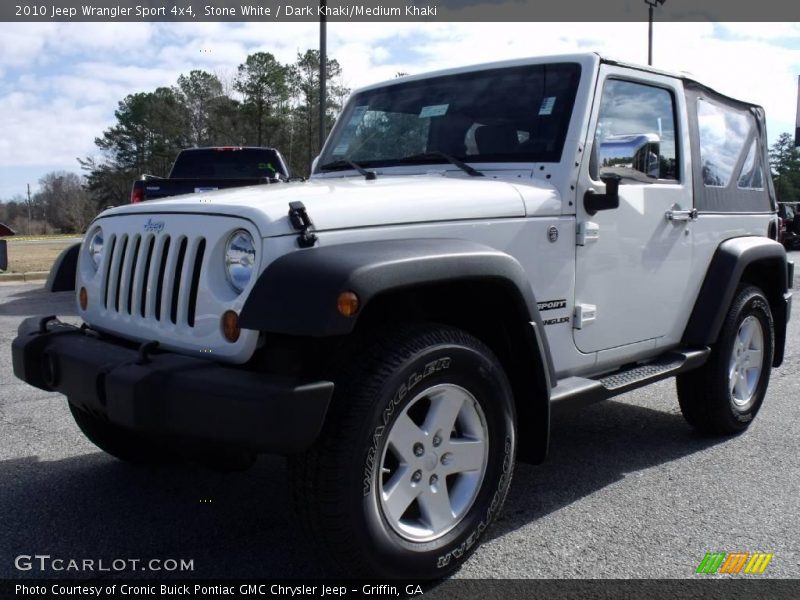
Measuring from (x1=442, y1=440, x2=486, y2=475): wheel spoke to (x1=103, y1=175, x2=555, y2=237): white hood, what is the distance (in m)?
0.84

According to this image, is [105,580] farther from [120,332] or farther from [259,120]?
[259,120]

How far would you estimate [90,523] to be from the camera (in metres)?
3.43

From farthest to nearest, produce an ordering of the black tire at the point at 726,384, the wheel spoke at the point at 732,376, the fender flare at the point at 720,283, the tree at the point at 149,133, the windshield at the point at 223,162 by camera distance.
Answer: the tree at the point at 149,133 < the windshield at the point at 223,162 < the wheel spoke at the point at 732,376 < the black tire at the point at 726,384 < the fender flare at the point at 720,283

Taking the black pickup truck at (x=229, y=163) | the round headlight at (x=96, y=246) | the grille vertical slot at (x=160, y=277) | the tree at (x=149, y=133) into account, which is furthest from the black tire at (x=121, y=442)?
the tree at (x=149, y=133)

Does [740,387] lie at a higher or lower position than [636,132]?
lower

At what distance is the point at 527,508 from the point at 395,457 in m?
1.06

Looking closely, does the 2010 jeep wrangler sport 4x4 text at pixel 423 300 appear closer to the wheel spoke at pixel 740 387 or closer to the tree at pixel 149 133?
the wheel spoke at pixel 740 387

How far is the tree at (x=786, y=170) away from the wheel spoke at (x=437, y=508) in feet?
181

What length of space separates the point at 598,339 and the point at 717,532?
0.97m

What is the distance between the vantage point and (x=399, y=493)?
2830mm

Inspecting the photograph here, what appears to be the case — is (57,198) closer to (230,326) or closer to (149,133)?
(149,133)

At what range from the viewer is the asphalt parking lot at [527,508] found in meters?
3.11

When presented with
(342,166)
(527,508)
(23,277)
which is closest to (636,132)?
(342,166)

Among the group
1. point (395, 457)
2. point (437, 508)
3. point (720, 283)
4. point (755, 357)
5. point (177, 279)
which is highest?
→ point (177, 279)
